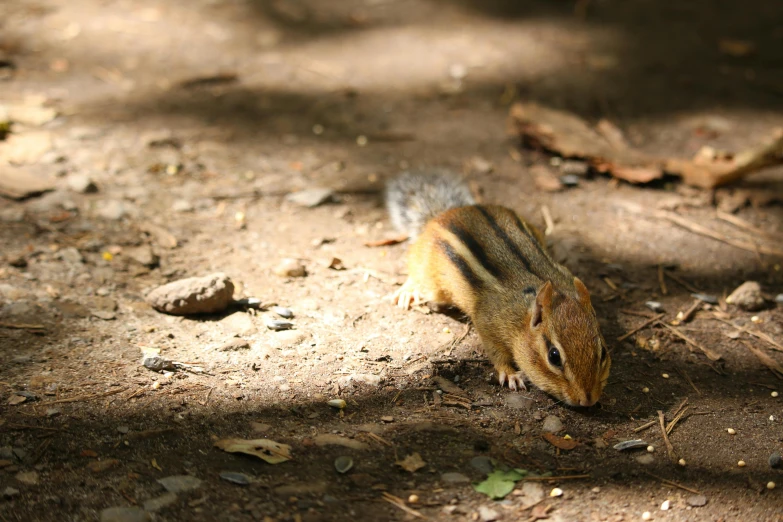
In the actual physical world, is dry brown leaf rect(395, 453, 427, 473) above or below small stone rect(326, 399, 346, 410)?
below

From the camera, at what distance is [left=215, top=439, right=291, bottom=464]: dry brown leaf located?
2688mm

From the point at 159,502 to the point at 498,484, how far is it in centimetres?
118

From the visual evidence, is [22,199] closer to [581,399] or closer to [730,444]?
[581,399]

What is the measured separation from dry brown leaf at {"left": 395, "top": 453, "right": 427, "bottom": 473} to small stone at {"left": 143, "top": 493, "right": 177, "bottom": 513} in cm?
80

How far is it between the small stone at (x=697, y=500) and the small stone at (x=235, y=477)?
62.8 inches

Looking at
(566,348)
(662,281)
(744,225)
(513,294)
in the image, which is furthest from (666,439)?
(744,225)

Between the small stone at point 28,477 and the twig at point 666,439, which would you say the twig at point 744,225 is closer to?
the twig at point 666,439

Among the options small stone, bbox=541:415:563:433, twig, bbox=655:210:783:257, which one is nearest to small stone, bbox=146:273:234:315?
small stone, bbox=541:415:563:433

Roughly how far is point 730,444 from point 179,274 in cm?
272

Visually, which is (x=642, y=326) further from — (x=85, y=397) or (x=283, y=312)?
(x=85, y=397)

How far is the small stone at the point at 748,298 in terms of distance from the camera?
3824mm

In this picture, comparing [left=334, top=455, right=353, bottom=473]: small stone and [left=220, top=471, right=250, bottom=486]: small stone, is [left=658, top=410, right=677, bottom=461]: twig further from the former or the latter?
[left=220, top=471, right=250, bottom=486]: small stone

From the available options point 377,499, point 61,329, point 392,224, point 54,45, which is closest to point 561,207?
point 392,224

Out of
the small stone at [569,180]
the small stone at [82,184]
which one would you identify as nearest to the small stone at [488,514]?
the small stone at [569,180]
